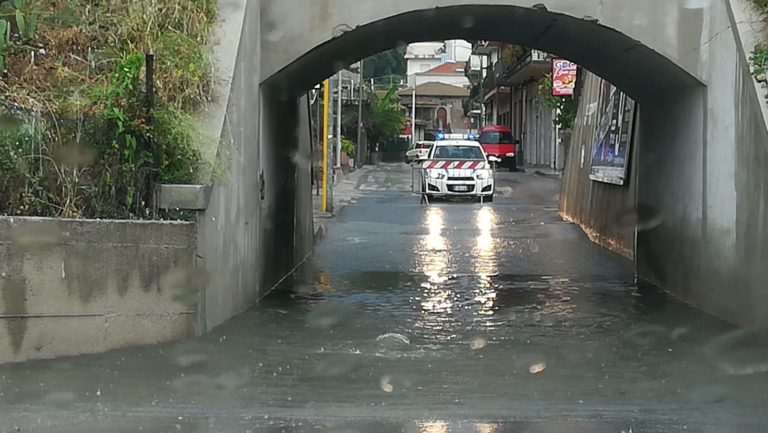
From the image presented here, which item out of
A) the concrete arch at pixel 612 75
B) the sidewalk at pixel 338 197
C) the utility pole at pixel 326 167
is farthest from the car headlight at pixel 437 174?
the concrete arch at pixel 612 75

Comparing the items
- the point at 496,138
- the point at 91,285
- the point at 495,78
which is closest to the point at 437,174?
the point at 91,285

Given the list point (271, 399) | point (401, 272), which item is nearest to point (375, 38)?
point (401, 272)

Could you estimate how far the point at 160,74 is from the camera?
900 cm

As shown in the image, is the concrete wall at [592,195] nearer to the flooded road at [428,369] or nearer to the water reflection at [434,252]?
the flooded road at [428,369]

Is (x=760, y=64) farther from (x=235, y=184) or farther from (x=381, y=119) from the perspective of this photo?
(x=381, y=119)

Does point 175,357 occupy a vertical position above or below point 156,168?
below

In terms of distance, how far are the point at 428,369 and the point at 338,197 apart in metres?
21.4

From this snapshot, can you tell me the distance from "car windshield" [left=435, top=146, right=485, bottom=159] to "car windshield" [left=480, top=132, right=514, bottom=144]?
1898cm

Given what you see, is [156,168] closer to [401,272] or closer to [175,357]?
[175,357]

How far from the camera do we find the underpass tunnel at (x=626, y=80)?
10.8 m

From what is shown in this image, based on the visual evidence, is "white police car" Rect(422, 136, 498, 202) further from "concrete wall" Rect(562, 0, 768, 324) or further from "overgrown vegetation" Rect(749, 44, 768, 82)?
"overgrown vegetation" Rect(749, 44, 768, 82)

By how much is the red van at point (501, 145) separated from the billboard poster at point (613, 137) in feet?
89.0

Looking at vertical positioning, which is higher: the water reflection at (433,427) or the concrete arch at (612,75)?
the concrete arch at (612,75)

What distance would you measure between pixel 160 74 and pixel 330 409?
3.80 metres
